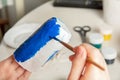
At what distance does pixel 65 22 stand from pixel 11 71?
0.38 m

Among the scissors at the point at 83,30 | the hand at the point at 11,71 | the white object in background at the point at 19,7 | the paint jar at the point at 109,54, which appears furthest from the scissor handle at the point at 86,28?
the white object in background at the point at 19,7

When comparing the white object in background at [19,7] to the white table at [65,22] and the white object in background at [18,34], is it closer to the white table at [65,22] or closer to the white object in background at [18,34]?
the white table at [65,22]

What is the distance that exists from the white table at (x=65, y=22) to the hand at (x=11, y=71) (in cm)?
7

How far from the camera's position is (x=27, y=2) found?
137cm

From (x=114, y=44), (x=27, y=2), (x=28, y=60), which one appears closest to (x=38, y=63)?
(x=28, y=60)

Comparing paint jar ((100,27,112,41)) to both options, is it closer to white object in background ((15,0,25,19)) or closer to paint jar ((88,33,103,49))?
paint jar ((88,33,103,49))

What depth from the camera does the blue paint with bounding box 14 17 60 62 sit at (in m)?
0.60

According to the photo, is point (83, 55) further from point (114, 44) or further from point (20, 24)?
point (20, 24)

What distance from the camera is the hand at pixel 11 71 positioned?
684 mm

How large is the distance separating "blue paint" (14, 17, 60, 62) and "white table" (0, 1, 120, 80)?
165 millimetres

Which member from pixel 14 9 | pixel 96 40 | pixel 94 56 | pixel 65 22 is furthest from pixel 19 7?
pixel 94 56

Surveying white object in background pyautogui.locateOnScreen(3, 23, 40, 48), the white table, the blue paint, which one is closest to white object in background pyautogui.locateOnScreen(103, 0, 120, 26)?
the white table

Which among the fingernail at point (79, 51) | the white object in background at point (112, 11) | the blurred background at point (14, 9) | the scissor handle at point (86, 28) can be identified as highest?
the fingernail at point (79, 51)

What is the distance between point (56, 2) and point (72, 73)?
65 cm
